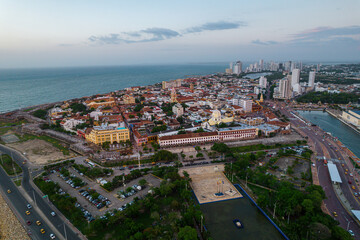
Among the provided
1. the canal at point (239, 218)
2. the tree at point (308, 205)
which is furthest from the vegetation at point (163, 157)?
the tree at point (308, 205)

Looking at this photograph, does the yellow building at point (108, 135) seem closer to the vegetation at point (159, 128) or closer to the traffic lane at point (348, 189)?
the vegetation at point (159, 128)

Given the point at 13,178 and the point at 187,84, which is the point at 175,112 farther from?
the point at 187,84

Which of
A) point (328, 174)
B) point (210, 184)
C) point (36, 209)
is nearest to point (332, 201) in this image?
point (328, 174)

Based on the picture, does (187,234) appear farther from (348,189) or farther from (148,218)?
(348,189)

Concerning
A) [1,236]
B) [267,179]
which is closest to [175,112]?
[267,179]

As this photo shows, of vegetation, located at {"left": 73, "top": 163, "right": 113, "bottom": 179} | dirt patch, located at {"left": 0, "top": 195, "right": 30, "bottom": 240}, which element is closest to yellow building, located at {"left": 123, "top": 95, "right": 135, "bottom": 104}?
vegetation, located at {"left": 73, "top": 163, "right": 113, "bottom": 179}
